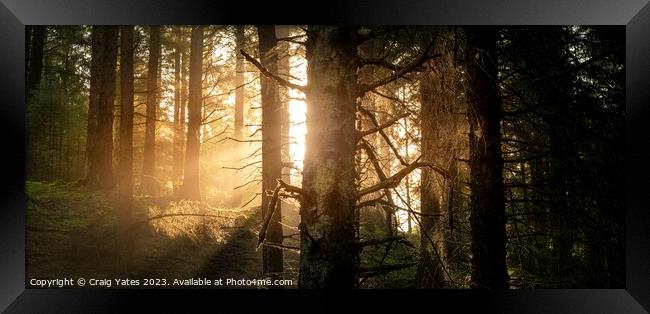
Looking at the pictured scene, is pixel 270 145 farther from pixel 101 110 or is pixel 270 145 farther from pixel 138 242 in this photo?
pixel 101 110

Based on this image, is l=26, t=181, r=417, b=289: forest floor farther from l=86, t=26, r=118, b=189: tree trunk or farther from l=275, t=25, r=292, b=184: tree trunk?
l=275, t=25, r=292, b=184: tree trunk

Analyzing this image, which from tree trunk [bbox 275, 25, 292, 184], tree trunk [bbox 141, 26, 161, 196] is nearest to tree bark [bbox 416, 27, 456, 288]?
tree trunk [bbox 275, 25, 292, 184]

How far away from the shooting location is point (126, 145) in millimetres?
6469

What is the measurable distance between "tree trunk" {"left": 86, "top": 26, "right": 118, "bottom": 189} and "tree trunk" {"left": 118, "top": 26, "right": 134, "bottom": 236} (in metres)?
0.21

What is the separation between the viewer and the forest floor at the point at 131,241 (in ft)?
16.4

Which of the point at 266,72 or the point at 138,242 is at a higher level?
the point at 266,72

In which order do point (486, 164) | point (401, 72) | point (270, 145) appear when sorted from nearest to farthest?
point (401, 72) → point (486, 164) → point (270, 145)

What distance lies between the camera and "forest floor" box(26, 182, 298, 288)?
5.01m

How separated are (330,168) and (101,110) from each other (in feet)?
18.9

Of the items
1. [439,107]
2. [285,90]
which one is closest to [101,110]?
[285,90]

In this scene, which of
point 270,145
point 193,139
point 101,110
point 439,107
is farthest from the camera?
point 193,139
